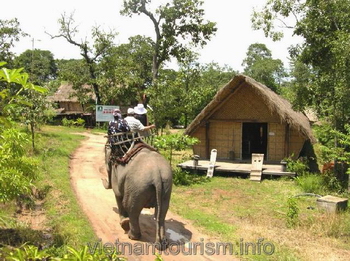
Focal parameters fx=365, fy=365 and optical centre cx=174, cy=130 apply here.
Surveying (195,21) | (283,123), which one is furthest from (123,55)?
(283,123)

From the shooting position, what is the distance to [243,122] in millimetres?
14680

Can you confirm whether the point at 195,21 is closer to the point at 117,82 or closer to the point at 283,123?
the point at 117,82

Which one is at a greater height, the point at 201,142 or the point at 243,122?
the point at 243,122

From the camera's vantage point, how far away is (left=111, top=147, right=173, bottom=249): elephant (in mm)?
6402

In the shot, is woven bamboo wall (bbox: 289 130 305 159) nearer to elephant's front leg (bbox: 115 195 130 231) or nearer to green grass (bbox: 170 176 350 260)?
green grass (bbox: 170 176 350 260)

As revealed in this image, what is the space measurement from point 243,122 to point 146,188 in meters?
8.99

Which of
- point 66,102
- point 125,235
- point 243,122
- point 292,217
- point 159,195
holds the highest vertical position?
point 66,102

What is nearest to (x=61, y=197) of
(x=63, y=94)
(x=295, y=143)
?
(x=295, y=143)

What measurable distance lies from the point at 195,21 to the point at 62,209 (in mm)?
16178

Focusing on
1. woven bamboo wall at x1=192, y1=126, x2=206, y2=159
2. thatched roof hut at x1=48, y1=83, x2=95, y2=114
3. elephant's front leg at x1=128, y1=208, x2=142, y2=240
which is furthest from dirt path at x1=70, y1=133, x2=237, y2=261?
thatched roof hut at x1=48, y1=83, x2=95, y2=114

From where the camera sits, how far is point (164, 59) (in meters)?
23.5

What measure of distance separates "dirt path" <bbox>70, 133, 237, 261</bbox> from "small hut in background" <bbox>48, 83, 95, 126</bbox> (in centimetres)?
1815

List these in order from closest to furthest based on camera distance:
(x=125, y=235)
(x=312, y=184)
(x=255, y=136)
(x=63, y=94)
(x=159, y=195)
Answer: (x=159, y=195) → (x=125, y=235) → (x=312, y=184) → (x=255, y=136) → (x=63, y=94)

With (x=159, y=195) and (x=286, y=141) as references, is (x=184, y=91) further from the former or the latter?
(x=159, y=195)
